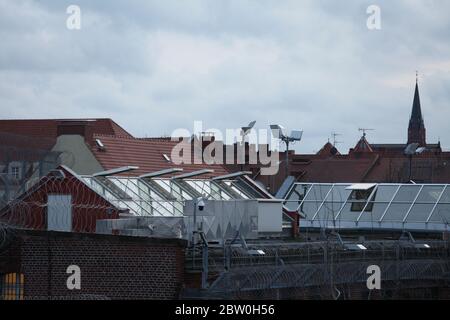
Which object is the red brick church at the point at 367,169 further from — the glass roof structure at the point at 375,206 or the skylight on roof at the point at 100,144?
the skylight on roof at the point at 100,144

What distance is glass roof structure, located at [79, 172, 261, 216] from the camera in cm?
4034

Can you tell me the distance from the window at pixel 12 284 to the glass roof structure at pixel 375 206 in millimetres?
18577

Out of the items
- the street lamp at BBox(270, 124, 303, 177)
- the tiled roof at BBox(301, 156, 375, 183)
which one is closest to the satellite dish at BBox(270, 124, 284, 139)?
the street lamp at BBox(270, 124, 303, 177)

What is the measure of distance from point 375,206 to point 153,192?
11452 mm

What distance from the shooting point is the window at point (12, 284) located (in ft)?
95.8

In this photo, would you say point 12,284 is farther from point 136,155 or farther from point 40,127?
point 40,127

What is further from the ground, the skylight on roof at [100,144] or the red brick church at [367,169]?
the red brick church at [367,169]

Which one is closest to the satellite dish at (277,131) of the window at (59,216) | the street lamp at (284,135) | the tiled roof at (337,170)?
the street lamp at (284,135)

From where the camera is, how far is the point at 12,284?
29.2 meters

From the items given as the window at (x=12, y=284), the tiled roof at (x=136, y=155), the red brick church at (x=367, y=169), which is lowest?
the window at (x=12, y=284)

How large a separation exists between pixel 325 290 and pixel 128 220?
9.48m

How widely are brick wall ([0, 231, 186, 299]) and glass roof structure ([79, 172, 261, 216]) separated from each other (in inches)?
411

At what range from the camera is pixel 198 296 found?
27.7 m

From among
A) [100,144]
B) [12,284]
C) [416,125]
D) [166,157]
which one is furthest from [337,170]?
[416,125]
